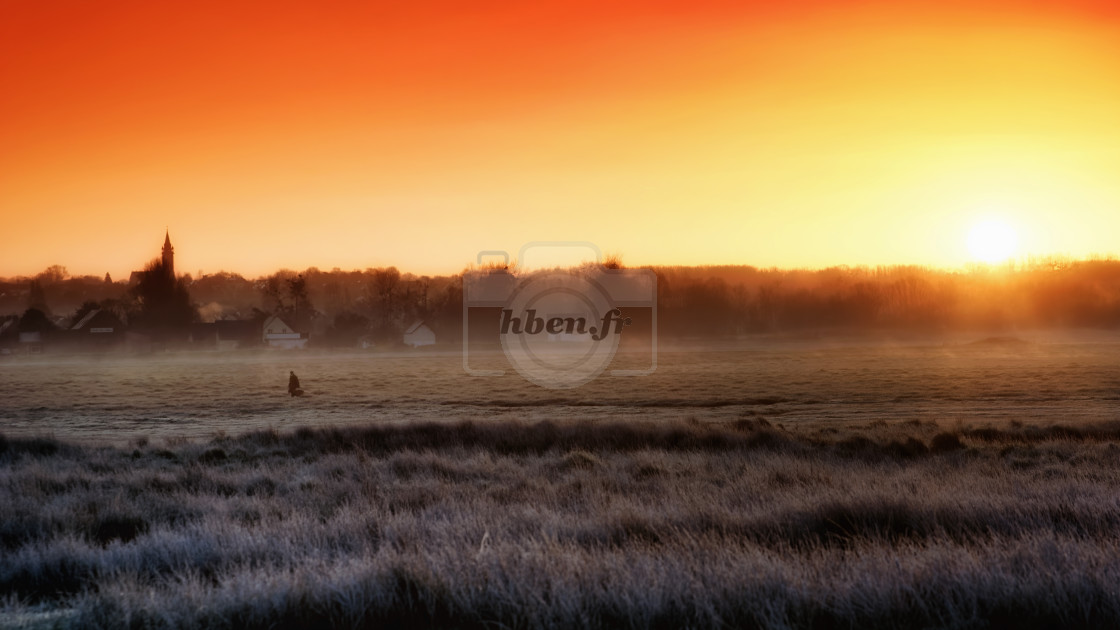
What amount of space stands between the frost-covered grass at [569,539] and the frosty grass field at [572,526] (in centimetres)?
4

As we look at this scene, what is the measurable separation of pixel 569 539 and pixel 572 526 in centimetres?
67

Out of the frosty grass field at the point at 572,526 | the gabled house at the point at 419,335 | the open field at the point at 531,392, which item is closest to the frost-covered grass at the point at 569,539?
the frosty grass field at the point at 572,526

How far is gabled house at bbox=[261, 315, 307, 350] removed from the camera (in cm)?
11375

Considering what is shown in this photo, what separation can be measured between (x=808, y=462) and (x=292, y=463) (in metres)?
11.0

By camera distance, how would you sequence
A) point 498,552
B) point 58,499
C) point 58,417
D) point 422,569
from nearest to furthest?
point 422,569, point 498,552, point 58,499, point 58,417

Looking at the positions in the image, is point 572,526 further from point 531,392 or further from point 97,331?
point 97,331

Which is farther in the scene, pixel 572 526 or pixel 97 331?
pixel 97 331

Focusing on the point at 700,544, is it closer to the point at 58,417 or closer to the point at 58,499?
the point at 58,499

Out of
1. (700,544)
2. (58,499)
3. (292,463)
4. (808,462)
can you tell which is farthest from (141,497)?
(808,462)

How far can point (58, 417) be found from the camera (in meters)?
39.3

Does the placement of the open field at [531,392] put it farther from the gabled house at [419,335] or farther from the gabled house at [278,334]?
the gabled house at [278,334]

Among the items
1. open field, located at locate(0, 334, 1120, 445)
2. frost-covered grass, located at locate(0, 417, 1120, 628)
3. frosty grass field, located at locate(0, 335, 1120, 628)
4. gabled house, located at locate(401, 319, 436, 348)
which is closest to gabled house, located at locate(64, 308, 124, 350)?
open field, located at locate(0, 334, 1120, 445)

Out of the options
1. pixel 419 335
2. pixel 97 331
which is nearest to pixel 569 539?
pixel 419 335

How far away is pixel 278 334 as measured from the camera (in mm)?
117750
